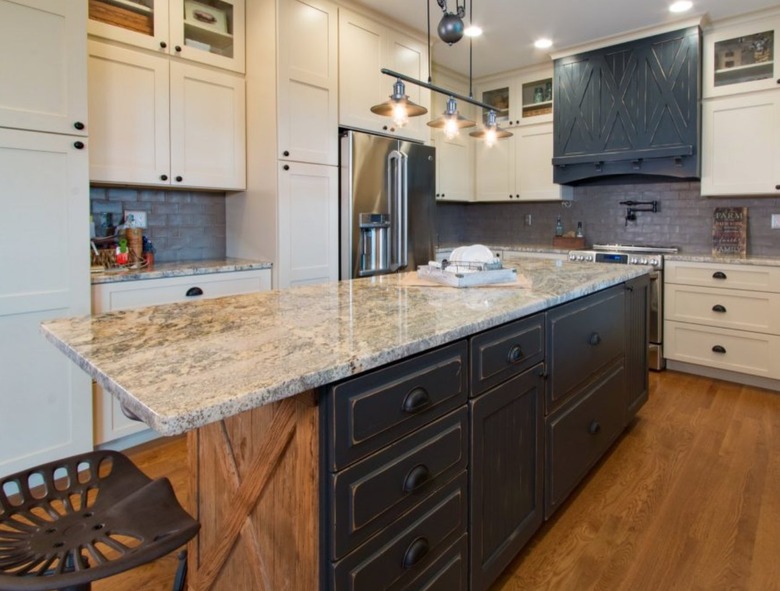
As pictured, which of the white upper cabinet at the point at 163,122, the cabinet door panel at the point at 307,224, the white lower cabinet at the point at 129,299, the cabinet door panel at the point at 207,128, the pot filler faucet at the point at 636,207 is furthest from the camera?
the pot filler faucet at the point at 636,207

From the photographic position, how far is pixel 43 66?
2203 millimetres

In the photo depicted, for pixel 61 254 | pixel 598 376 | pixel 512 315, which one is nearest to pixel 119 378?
pixel 512 315

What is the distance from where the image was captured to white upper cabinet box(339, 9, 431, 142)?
11.2ft

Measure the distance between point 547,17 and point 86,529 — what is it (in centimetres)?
406

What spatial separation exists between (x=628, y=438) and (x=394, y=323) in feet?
→ 6.80

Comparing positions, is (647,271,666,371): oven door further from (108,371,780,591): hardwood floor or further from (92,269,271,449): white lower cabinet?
(92,269,271,449): white lower cabinet

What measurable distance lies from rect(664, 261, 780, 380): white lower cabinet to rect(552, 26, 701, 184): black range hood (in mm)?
809

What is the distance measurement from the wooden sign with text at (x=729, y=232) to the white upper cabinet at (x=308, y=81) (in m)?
3.04

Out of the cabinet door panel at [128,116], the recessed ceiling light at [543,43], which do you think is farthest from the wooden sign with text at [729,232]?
the cabinet door panel at [128,116]

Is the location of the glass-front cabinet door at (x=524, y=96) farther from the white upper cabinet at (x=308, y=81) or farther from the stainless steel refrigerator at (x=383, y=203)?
the white upper cabinet at (x=308, y=81)

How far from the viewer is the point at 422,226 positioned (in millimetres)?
3949

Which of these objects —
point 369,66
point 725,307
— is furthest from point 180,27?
point 725,307

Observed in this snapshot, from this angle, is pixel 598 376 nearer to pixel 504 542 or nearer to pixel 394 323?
pixel 504 542

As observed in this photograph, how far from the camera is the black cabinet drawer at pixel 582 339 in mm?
1811
